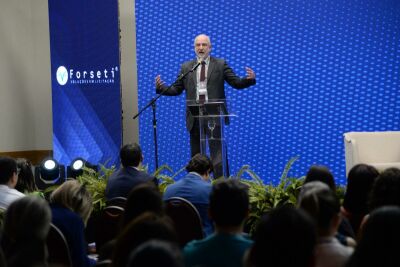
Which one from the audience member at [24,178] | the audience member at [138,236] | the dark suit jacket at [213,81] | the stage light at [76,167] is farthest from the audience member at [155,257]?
the stage light at [76,167]

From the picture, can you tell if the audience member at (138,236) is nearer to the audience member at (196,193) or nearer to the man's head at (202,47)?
the audience member at (196,193)

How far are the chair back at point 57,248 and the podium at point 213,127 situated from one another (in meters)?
3.34

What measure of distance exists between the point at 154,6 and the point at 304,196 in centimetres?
689

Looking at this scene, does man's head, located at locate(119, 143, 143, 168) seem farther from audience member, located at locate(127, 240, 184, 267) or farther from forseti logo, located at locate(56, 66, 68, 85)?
forseti logo, located at locate(56, 66, 68, 85)

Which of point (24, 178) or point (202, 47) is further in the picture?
point (202, 47)

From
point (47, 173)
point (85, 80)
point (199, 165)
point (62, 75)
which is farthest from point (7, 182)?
point (62, 75)

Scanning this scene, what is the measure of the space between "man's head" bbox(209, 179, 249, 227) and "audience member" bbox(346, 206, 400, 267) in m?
0.89

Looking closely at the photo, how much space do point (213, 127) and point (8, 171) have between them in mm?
2419

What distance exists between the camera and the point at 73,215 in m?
3.69

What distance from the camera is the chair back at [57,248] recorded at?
3.38m

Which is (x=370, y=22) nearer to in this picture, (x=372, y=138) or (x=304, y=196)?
(x=372, y=138)

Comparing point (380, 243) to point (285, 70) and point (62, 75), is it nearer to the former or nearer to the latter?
point (285, 70)

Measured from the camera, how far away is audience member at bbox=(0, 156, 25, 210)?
4.62m

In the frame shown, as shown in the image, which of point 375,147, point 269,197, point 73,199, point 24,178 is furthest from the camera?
point 375,147
